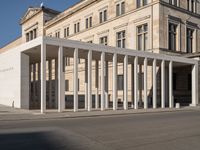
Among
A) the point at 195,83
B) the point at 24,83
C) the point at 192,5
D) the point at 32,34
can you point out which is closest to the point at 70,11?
the point at 32,34

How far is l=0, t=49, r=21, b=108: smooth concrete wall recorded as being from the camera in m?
27.4

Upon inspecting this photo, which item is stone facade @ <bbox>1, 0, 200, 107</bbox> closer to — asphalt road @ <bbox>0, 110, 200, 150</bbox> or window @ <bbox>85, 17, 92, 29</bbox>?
window @ <bbox>85, 17, 92, 29</bbox>

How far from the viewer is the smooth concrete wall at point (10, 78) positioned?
27.4 metres

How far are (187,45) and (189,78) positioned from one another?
484cm

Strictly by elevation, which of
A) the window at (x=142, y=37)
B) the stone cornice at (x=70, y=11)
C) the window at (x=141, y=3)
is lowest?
the window at (x=142, y=37)

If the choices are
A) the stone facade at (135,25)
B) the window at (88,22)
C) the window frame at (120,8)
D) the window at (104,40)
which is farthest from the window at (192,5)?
the window at (88,22)

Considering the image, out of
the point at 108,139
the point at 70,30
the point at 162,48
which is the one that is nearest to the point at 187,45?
the point at 162,48

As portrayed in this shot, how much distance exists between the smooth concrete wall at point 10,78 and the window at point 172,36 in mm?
20502

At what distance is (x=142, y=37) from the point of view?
1580 inches

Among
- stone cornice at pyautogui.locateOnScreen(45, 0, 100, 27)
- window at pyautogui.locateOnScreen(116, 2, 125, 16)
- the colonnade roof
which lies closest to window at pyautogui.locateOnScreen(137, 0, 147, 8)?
window at pyautogui.locateOnScreen(116, 2, 125, 16)

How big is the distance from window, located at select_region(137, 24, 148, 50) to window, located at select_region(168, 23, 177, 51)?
3.12 metres

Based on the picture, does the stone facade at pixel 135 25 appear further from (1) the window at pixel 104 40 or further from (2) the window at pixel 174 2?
(1) the window at pixel 104 40

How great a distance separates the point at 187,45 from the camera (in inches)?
1689

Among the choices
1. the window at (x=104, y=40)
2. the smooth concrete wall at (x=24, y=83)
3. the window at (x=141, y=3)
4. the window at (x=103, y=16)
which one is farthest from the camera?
the window at (x=103, y=16)
